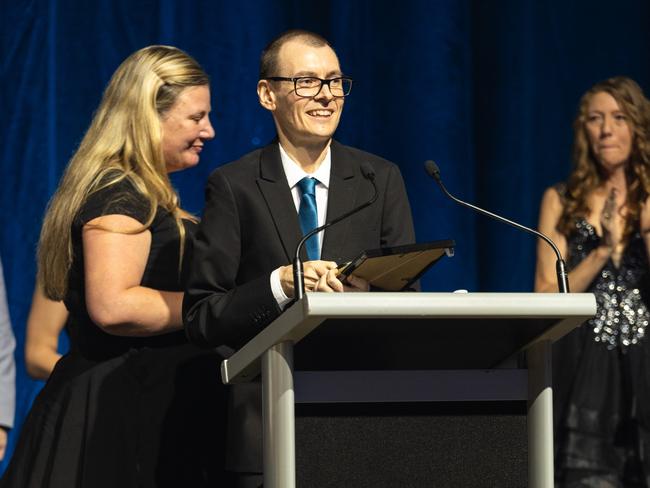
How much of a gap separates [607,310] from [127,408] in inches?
64.4

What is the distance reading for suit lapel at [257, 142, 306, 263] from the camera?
7.25 feet

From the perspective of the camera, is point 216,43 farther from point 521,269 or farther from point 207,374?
point 207,374

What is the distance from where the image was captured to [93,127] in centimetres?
Result: 264

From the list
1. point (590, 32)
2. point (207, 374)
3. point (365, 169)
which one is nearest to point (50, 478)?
point (207, 374)

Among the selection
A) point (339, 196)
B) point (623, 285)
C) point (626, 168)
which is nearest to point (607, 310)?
point (623, 285)

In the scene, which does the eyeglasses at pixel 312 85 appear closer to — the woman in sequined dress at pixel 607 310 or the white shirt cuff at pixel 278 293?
the white shirt cuff at pixel 278 293

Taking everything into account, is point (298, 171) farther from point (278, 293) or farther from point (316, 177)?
point (278, 293)

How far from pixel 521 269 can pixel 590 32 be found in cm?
89

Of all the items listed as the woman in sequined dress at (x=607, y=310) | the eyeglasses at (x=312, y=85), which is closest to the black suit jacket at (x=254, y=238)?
the eyeglasses at (x=312, y=85)

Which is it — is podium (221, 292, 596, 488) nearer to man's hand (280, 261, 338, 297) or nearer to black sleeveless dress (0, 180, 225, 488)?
man's hand (280, 261, 338, 297)

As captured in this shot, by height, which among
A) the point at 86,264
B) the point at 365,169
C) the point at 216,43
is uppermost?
the point at 216,43

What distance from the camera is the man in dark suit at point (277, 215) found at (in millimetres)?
1984

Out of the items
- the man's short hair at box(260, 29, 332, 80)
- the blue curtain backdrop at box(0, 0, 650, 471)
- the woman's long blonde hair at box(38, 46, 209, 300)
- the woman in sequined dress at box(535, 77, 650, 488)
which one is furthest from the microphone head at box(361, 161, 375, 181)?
the blue curtain backdrop at box(0, 0, 650, 471)

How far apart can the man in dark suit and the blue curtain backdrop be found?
153cm
